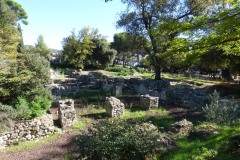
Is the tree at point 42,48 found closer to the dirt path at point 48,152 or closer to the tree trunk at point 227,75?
the tree trunk at point 227,75

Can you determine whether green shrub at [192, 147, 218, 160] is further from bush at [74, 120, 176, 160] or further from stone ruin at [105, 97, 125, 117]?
stone ruin at [105, 97, 125, 117]

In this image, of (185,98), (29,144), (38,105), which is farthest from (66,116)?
(185,98)

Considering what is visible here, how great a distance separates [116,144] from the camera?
698cm

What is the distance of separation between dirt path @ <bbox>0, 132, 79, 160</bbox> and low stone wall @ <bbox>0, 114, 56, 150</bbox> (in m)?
1.15

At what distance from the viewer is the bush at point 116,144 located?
270 inches

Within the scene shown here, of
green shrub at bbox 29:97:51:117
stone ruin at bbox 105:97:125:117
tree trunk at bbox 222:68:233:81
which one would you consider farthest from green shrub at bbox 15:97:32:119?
tree trunk at bbox 222:68:233:81

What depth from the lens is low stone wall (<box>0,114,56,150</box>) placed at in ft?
40.3

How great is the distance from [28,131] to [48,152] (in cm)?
252

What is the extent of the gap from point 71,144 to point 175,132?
524 cm

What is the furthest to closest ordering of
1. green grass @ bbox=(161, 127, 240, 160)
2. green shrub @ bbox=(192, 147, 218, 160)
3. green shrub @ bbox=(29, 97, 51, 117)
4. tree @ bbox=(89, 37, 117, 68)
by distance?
tree @ bbox=(89, 37, 117, 68) → green shrub @ bbox=(29, 97, 51, 117) → green grass @ bbox=(161, 127, 240, 160) → green shrub @ bbox=(192, 147, 218, 160)

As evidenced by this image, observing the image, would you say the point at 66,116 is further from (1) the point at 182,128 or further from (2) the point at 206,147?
(2) the point at 206,147

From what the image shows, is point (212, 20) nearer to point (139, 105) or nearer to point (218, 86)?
point (139, 105)

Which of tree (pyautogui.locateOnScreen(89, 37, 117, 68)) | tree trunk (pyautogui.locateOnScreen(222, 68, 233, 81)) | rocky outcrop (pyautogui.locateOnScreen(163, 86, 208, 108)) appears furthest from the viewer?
tree (pyautogui.locateOnScreen(89, 37, 117, 68))

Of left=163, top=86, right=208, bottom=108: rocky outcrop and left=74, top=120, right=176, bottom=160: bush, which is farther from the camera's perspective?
left=163, top=86, right=208, bottom=108: rocky outcrop
